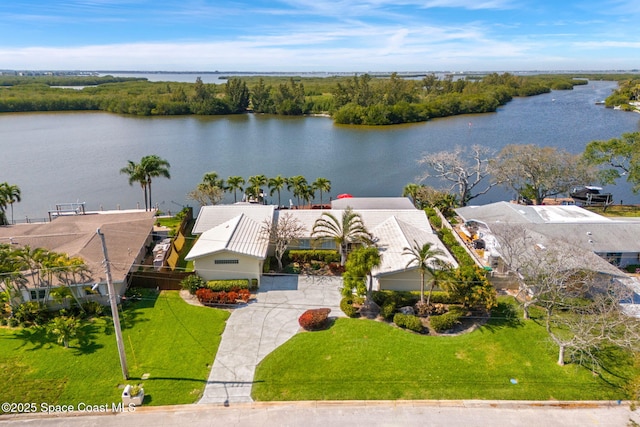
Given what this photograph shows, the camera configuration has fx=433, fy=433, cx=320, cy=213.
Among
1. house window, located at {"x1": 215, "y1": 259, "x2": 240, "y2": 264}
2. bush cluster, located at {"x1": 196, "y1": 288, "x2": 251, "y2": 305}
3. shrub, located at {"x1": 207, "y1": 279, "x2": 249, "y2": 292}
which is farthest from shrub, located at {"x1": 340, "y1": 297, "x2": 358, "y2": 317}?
house window, located at {"x1": 215, "y1": 259, "x2": 240, "y2": 264}

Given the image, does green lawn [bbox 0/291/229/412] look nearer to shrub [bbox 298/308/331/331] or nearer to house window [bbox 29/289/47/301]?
house window [bbox 29/289/47/301]

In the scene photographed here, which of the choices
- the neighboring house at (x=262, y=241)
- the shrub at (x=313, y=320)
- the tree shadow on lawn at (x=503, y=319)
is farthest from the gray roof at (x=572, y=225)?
the shrub at (x=313, y=320)

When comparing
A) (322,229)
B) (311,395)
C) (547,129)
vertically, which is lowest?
(311,395)

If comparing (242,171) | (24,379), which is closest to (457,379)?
(24,379)

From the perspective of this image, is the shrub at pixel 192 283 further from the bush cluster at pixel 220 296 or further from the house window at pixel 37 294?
the house window at pixel 37 294

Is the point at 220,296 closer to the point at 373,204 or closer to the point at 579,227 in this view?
the point at 373,204

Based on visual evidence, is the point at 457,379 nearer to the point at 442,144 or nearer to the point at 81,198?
the point at 81,198
